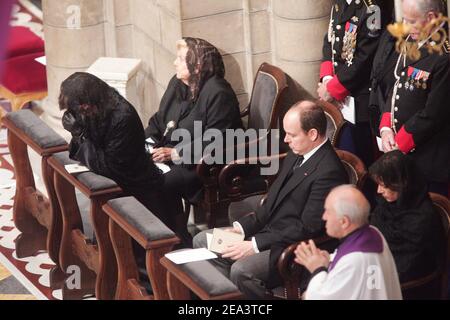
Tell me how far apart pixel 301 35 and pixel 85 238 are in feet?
7.03

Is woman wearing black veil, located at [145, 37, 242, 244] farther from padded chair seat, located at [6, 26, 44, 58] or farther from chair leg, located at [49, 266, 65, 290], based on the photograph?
padded chair seat, located at [6, 26, 44, 58]

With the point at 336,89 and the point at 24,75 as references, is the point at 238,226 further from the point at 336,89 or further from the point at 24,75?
the point at 24,75

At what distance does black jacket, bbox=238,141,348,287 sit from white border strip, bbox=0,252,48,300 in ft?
5.86

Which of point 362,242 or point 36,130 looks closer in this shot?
point 362,242

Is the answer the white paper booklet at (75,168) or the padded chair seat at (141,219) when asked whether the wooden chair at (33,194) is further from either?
the padded chair seat at (141,219)

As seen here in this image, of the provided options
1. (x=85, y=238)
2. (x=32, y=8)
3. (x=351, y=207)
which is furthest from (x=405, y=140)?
(x=32, y=8)

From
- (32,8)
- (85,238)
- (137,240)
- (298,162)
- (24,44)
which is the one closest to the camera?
(137,240)

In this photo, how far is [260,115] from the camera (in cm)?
844

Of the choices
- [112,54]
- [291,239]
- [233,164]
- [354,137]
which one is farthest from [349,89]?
[112,54]

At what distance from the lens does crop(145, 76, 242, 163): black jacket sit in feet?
27.0

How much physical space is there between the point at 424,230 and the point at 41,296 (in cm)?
292

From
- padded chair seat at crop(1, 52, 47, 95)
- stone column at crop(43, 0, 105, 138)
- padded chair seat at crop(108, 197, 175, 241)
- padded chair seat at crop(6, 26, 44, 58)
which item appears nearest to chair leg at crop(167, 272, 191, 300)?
padded chair seat at crop(108, 197, 175, 241)

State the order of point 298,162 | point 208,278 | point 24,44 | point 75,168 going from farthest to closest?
1. point 24,44
2. point 75,168
3. point 298,162
4. point 208,278
